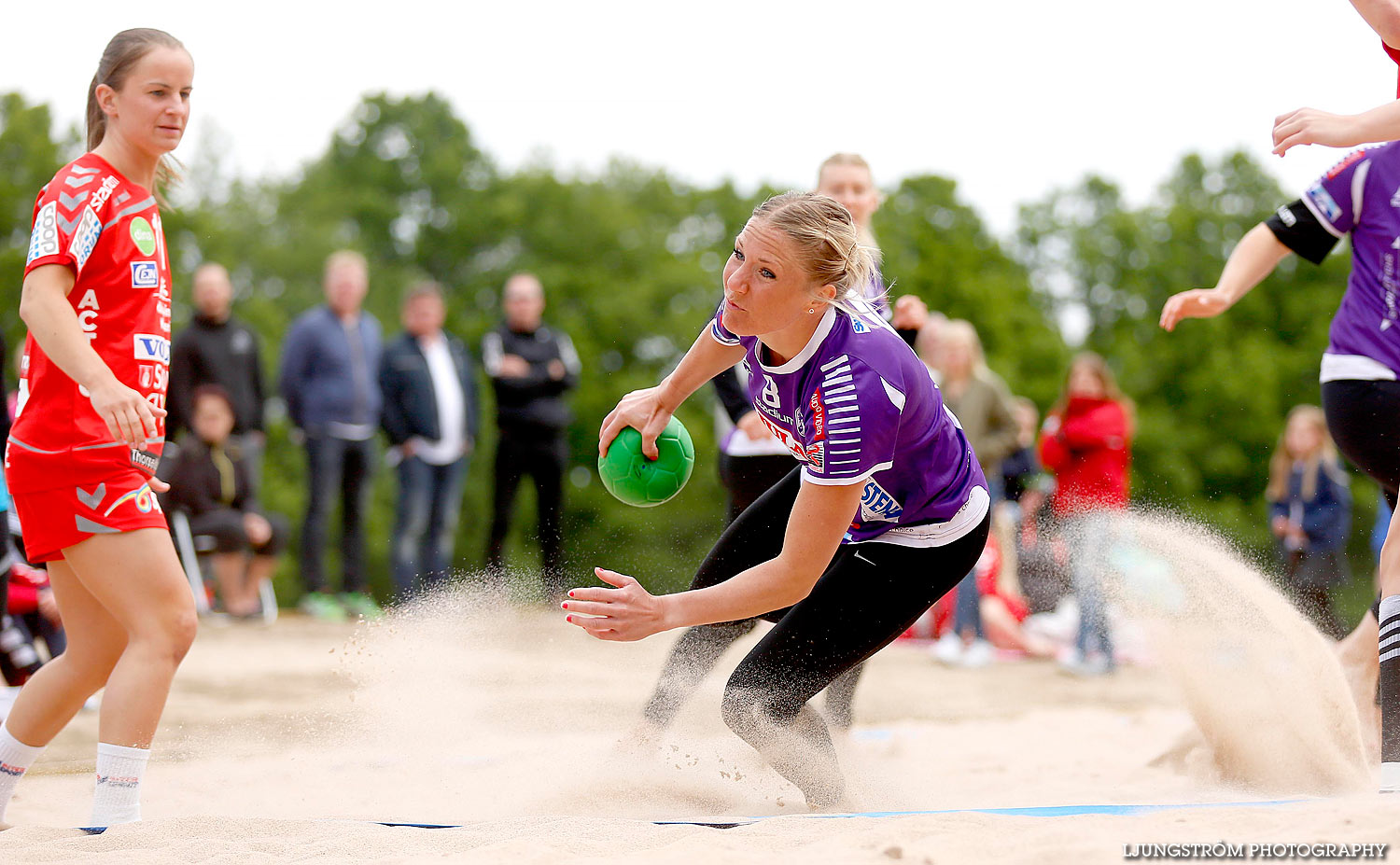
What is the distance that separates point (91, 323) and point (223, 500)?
606 cm

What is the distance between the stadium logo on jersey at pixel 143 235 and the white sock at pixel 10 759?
1443mm

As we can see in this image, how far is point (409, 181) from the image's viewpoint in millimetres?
35375

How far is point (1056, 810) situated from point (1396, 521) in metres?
1.38

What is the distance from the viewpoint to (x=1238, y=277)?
4250mm

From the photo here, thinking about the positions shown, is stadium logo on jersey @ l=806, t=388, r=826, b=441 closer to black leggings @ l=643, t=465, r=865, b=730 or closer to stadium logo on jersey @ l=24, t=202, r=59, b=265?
black leggings @ l=643, t=465, r=865, b=730

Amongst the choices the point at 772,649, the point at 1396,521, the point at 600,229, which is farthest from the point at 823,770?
the point at 600,229

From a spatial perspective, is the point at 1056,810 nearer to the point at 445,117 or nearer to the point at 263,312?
the point at 263,312

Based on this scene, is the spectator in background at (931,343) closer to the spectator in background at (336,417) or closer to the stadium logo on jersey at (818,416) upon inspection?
the spectator in background at (336,417)

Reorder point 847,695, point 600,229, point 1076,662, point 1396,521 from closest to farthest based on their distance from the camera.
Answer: point 1396,521, point 847,695, point 1076,662, point 600,229

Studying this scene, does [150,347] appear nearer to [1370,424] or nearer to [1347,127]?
[1347,127]

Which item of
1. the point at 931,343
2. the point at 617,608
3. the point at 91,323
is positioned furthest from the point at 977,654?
the point at 91,323

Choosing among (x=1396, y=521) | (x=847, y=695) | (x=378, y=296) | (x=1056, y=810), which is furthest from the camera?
→ (x=378, y=296)

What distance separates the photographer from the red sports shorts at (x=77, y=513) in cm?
327

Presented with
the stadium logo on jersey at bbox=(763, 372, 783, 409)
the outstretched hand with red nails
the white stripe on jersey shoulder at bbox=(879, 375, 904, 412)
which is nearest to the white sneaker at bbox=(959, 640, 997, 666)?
the stadium logo on jersey at bbox=(763, 372, 783, 409)
